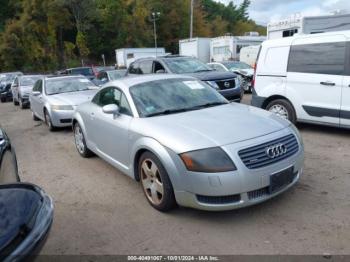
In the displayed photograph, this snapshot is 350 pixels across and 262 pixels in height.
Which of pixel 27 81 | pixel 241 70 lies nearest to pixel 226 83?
pixel 241 70

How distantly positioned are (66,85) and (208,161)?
8.01m

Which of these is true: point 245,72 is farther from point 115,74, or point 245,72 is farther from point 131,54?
point 131,54

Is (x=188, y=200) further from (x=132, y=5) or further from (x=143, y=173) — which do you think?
(x=132, y=5)

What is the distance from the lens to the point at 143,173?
168 inches

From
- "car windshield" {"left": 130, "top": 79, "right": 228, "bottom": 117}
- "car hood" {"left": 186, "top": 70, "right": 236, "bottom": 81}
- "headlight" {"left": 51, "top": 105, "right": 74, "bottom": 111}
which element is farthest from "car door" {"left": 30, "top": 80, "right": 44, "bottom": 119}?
"car windshield" {"left": 130, "top": 79, "right": 228, "bottom": 117}

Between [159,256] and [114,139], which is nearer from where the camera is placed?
[159,256]

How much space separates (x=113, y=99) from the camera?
5250 mm

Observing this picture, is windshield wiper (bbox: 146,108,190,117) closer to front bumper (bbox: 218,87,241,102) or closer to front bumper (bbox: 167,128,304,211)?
front bumper (bbox: 167,128,304,211)

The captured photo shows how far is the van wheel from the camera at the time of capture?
739 cm

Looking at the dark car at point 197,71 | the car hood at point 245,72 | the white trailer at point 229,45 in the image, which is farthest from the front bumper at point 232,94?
the white trailer at point 229,45

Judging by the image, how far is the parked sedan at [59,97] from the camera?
9.09 metres

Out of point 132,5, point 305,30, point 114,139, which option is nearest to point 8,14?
point 132,5

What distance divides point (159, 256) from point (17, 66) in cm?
5039

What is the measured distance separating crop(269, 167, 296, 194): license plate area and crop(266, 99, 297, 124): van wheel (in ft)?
12.3
